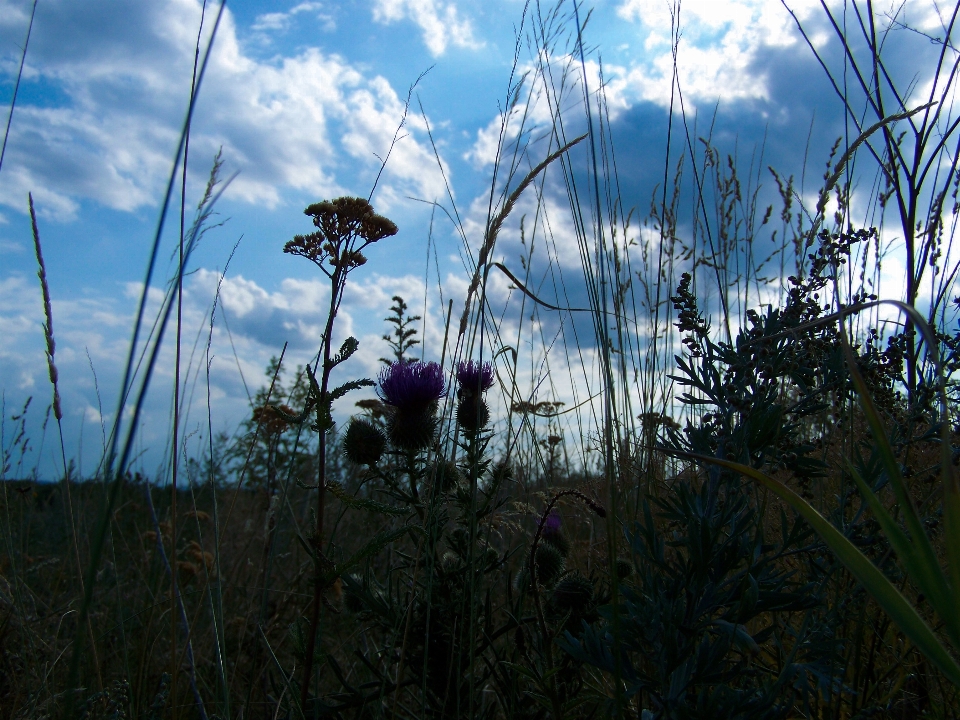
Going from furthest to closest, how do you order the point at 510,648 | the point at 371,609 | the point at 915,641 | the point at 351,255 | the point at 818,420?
the point at 818,420 → the point at 510,648 → the point at 371,609 → the point at 351,255 → the point at 915,641

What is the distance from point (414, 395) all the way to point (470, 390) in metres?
0.19

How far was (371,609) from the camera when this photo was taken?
1.64m

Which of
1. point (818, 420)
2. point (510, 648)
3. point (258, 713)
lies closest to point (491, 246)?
point (510, 648)

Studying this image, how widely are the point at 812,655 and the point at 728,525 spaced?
39cm

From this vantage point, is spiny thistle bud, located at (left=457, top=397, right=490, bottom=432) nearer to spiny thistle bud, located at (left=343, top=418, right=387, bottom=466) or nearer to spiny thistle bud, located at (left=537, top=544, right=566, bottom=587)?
spiny thistle bud, located at (left=343, top=418, right=387, bottom=466)

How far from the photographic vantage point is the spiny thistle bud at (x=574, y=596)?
63.5 inches

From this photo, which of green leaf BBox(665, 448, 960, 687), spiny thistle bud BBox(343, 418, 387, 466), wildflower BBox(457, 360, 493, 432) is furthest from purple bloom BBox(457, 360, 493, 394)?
green leaf BBox(665, 448, 960, 687)

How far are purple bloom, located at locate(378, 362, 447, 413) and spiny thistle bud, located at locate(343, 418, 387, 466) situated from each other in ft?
0.42

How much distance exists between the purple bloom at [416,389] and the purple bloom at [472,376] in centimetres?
8

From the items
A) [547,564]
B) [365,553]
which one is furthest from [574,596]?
[365,553]

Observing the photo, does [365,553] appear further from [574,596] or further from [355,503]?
[574,596]

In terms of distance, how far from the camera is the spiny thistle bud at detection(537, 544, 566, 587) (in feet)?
6.28

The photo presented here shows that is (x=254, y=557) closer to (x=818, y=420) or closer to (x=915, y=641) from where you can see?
(x=818, y=420)

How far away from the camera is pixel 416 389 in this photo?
2070mm
